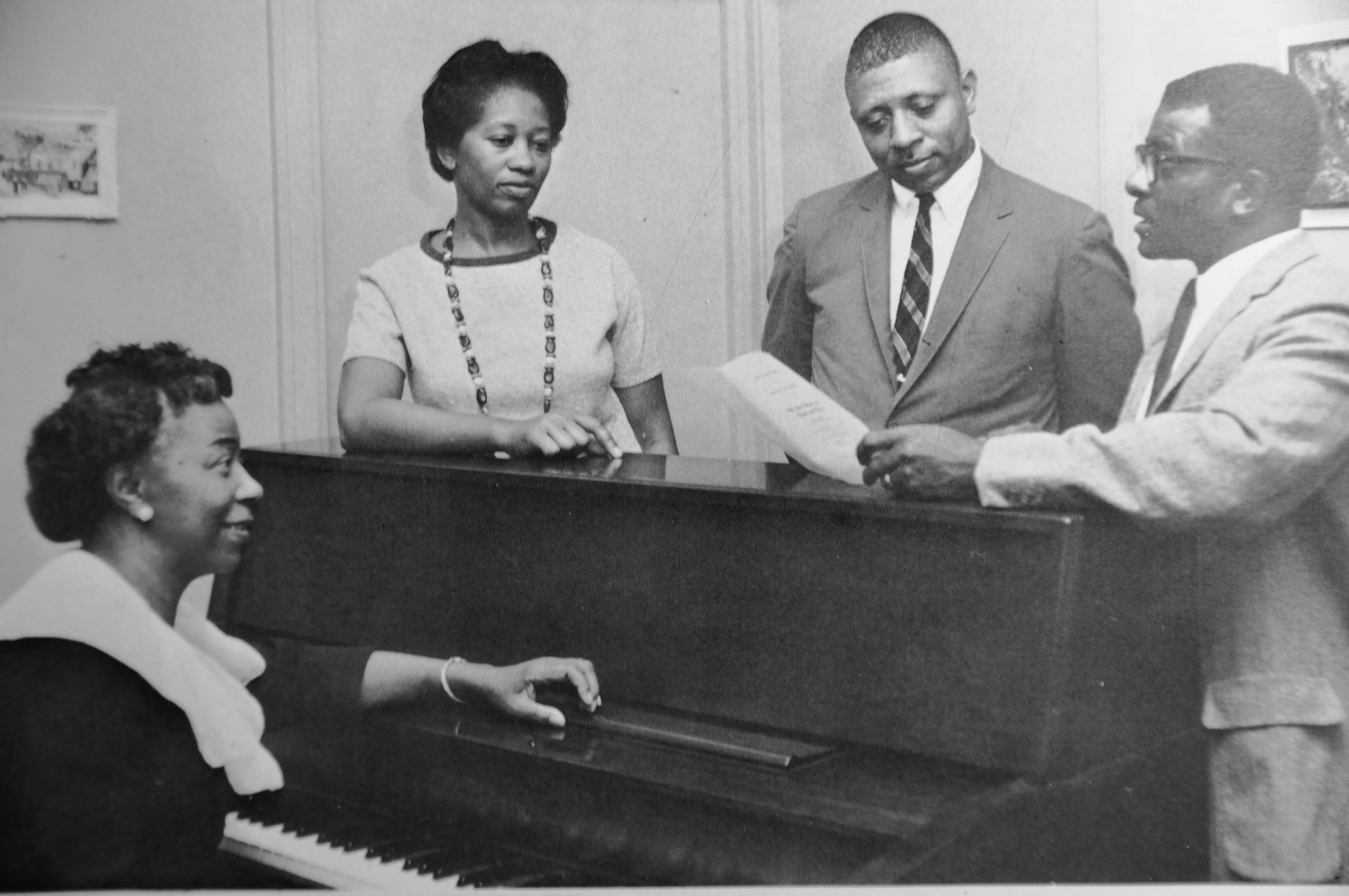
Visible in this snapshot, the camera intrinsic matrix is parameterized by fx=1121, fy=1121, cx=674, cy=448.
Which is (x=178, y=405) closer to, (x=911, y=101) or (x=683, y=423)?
(x=683, y=423)

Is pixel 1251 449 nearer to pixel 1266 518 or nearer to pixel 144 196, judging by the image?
pixel 1266 518

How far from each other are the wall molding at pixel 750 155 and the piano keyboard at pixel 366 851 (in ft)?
2.52

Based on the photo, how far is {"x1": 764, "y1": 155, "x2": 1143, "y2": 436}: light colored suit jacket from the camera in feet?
4.77

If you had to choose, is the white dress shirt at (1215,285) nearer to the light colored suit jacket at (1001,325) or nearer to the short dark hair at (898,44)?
the light colored suit jacket at (1001,325)

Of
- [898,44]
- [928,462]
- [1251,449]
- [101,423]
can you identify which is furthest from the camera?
[898,44]

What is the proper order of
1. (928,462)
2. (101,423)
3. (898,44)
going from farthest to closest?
1. (898,44)
2. (101,423)
3. (928,462)

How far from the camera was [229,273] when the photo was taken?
5.22 feet

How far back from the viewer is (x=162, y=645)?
1.42 m

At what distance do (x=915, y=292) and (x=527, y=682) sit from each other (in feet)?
2.41

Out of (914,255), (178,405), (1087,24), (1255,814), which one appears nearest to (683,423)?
(914,255)

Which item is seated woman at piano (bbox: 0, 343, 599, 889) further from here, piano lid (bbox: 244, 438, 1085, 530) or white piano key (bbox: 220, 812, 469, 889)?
piano lid (bbox: 244, 438, 1085, 530)

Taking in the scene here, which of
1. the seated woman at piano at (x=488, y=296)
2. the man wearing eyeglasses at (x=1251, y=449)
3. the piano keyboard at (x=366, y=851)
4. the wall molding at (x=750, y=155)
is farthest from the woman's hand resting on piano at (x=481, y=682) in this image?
the wall molding at (x=750, y=155)

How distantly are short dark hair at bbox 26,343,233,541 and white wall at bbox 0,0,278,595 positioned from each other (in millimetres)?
36

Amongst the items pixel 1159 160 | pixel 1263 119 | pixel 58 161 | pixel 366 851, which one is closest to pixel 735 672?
pixel 366 851
